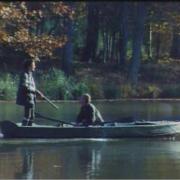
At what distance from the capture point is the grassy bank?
43000 millimetres

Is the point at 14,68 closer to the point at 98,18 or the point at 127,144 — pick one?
the point at 98,18

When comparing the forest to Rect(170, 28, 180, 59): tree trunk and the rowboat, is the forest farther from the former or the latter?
the rowboat

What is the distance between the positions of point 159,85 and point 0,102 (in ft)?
42.4

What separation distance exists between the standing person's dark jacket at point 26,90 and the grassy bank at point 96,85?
1936cm

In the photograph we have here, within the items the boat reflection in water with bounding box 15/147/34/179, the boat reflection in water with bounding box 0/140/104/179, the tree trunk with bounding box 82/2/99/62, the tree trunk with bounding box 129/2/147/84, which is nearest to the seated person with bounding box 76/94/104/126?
the boat reflection in water with bounding box 0/140/104/179

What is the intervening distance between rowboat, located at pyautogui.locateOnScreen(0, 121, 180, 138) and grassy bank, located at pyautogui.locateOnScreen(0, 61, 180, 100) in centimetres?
1999

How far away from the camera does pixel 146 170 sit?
15.4m

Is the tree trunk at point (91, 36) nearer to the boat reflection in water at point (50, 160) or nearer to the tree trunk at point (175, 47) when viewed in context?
the tree trunk at point (175, 47)

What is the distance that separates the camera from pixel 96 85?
45.5m

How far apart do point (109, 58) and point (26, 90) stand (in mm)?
39878

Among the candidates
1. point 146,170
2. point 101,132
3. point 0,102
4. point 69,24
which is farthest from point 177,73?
point 146,170

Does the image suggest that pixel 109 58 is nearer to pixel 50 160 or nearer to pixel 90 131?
pixel 90 131

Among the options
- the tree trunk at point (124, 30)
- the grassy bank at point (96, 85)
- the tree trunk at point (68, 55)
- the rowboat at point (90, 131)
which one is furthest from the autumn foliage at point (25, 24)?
the tree trunk at point (124, 30)

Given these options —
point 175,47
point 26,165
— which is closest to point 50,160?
point 26,165
